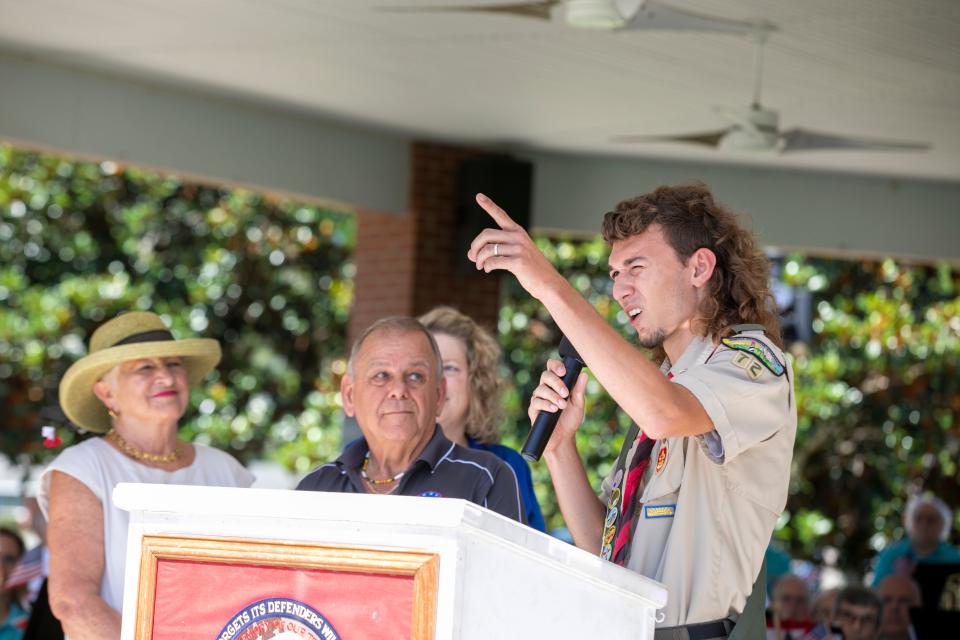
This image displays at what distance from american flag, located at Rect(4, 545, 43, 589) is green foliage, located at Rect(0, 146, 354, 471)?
4361 millimetres

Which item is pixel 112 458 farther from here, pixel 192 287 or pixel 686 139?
pixel 192 287

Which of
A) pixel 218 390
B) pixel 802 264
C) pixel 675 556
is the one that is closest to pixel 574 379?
pixel 675 556

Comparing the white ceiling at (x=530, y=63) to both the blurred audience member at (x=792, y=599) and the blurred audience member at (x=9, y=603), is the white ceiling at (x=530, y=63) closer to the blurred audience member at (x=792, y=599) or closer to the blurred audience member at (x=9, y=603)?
the blurred audience member at (x=792, y=599)

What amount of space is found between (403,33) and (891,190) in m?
4.32

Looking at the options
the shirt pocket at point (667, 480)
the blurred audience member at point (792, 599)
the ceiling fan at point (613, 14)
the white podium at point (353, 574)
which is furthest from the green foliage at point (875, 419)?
the white podium at point (353, 574)

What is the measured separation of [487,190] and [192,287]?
4.15m

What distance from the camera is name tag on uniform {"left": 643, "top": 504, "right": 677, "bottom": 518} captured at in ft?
8.07

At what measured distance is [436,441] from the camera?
11.0 ft

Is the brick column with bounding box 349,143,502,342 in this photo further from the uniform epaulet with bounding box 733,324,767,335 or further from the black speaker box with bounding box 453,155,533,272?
the uniform epaulet with bounding box 733,324,767,335

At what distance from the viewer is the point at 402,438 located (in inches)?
131

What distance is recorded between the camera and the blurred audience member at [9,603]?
5.90 meters

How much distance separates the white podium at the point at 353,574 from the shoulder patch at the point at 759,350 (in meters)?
0.49

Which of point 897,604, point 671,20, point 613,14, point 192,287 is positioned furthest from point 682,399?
point 192,287

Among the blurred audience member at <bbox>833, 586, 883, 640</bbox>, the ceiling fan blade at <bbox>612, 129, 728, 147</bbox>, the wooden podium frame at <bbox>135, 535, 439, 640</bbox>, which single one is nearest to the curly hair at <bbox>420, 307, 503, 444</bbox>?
the wooden podium frame at <bbox>135, 535, 439, 640</bbox>
